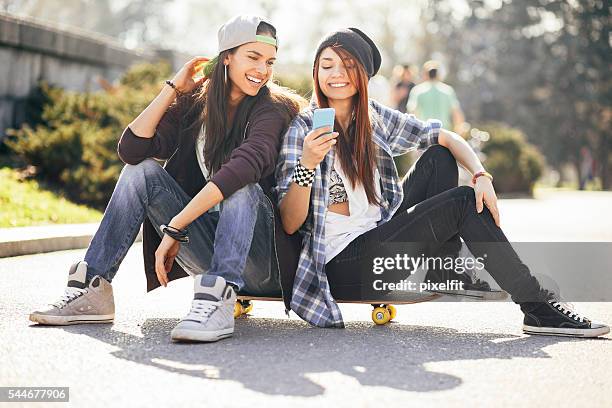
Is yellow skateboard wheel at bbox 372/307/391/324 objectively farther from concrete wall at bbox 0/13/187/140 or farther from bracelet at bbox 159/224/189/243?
concrete wall at bbox 0/13/187/140

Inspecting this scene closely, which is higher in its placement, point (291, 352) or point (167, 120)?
point (167, 120)

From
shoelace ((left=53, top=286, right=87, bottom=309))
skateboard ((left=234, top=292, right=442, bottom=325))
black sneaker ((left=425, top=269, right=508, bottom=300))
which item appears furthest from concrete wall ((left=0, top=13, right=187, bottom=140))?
black sneaker ((left=425, top=269, right=508, bottom=300))

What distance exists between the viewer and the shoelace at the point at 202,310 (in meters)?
4.23

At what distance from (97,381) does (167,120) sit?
1.71 m

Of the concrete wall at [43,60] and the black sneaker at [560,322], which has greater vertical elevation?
the concrete wall at [43,60]

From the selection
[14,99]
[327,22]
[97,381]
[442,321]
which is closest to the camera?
[97,381]

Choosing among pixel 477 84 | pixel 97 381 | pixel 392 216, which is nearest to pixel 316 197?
pixel 392 216

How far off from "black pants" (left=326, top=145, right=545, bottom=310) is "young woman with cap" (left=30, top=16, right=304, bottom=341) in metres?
0.43

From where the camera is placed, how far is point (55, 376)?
3570mm

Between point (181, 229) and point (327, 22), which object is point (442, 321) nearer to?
point (181, 229)

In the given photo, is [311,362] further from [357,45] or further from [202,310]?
[357,45]

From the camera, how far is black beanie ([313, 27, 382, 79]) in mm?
4674

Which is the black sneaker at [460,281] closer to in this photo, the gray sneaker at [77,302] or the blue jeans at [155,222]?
the blue jeans at [155,222]

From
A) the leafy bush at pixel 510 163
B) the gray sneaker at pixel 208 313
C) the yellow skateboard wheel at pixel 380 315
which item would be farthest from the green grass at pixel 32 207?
the leafy bush at pixel 510 163
